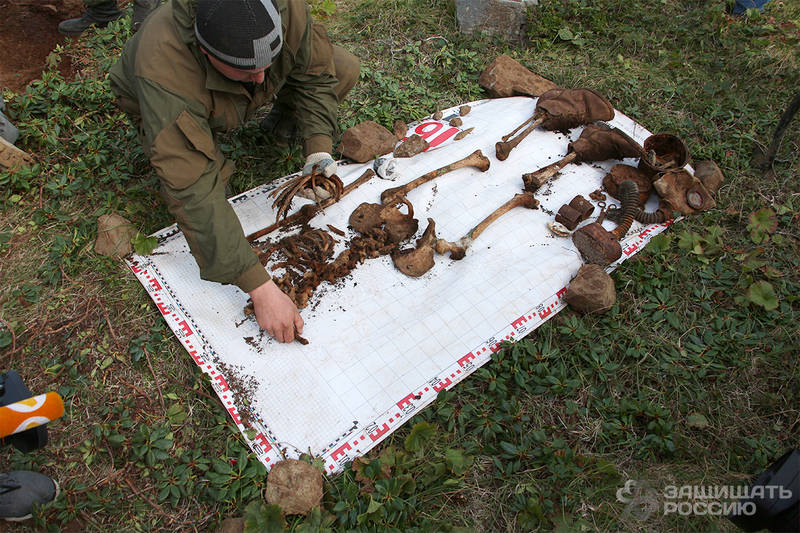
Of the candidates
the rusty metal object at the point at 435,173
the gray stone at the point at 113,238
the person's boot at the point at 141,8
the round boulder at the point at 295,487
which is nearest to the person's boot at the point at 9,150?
the gray stone at the point at 113,238

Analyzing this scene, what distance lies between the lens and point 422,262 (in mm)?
3146

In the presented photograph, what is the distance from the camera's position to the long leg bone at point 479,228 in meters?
3.22

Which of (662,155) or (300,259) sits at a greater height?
(662,155)

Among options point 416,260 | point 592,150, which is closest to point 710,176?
point 592,150

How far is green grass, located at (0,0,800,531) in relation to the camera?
2346 millimetres

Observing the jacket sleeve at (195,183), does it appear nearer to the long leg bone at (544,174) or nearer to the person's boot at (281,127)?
the person's boot at (281,127)

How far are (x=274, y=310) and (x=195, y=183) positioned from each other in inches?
30.2

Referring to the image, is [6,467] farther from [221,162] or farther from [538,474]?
[538,474]

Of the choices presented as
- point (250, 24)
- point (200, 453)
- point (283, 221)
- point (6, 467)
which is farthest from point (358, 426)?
point (250, 24)

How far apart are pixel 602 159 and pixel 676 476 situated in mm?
2348

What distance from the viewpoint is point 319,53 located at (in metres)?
3.16

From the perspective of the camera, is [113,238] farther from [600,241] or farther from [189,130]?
[600,241]

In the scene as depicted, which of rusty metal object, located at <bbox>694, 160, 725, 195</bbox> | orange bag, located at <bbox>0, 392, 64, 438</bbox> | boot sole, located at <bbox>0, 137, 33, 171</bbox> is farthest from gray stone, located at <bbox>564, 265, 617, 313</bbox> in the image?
boot sole, located at <bbox>0, 137, 33, 171</bbox>

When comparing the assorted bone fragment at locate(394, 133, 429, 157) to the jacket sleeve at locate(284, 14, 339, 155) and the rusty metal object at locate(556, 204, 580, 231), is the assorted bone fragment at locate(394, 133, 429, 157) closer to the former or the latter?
the jacket sleeve at locate(284, 14, 339, 155)
